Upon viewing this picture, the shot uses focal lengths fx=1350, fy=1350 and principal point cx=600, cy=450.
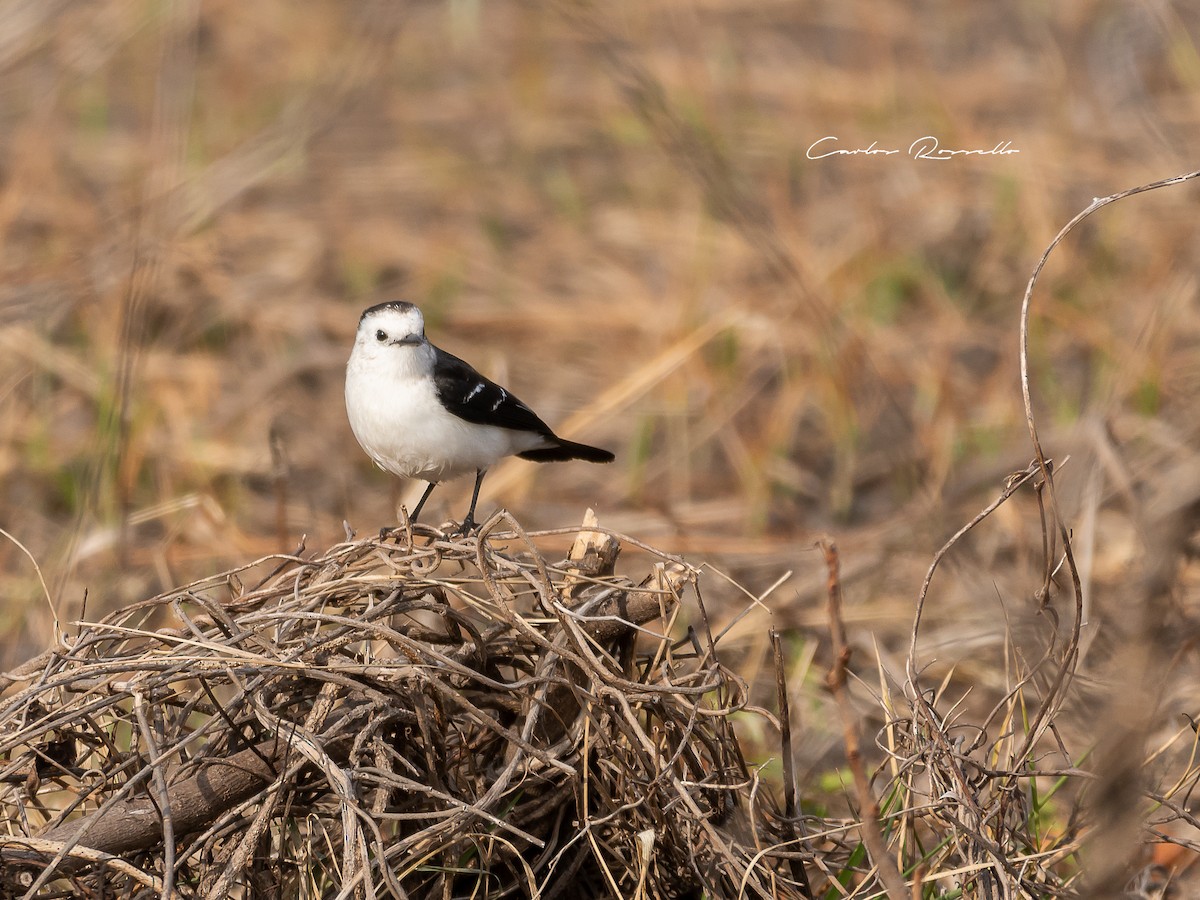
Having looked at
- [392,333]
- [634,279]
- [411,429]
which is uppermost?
[392,333]

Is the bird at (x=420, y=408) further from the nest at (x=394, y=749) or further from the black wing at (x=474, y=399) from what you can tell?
the nest at (x=394, y=749)

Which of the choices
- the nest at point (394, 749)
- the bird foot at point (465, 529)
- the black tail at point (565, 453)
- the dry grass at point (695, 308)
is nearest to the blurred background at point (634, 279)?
the dry grass at point (695, 308)

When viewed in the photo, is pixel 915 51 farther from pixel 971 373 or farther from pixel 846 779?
pixel 846 779

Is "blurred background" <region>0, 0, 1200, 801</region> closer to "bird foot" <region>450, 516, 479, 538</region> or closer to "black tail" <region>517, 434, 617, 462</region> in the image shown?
"black tail" <region>517, 434, 617, 462</region>

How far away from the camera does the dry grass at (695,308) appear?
4.53 metres

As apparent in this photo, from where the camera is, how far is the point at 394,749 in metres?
2.98

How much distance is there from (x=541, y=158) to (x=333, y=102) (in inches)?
261

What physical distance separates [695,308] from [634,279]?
5.05 feet

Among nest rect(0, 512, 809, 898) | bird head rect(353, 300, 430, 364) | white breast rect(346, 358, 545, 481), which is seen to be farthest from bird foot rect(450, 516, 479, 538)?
bird head rect(353, 300, 430, 364)

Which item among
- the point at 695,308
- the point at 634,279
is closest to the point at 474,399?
the point at 695,308

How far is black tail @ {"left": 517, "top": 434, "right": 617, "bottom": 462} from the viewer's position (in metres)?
4.84

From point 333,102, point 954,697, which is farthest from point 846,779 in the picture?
point 333,102

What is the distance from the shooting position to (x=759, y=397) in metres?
8.27

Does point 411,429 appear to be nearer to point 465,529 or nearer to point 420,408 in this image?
point 420,408
